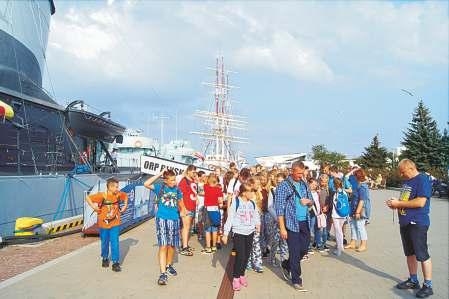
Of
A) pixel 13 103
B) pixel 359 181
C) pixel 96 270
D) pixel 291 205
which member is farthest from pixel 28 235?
pixel 359 181

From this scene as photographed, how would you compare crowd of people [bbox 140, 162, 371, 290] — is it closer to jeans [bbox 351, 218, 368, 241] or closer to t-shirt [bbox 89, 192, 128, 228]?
jeans [bbox 351, 218, 368, 241]

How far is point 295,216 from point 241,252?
0.97 metres

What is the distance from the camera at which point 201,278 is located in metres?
6.66

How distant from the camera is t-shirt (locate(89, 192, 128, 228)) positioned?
7.13m

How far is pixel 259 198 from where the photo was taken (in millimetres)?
8055

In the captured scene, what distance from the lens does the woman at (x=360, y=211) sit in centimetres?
909

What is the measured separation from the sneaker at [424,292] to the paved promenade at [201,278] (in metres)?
0.16

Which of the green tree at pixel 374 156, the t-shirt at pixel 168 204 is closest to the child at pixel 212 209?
the t-shirt at pixel 168 204

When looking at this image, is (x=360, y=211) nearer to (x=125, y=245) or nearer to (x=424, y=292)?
(x=424, y=292)

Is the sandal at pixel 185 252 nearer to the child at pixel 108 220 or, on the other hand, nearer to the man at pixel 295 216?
the child at pixel 108 220

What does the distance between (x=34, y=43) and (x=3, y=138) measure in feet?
21.8

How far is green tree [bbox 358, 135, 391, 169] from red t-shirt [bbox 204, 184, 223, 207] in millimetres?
53364

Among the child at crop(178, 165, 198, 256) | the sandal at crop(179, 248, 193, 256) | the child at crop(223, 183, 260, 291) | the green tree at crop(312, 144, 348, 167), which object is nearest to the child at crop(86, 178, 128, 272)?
the child at crop(178, 165, 198, 256)

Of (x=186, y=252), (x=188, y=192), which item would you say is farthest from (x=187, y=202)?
(x=186, y=252)
